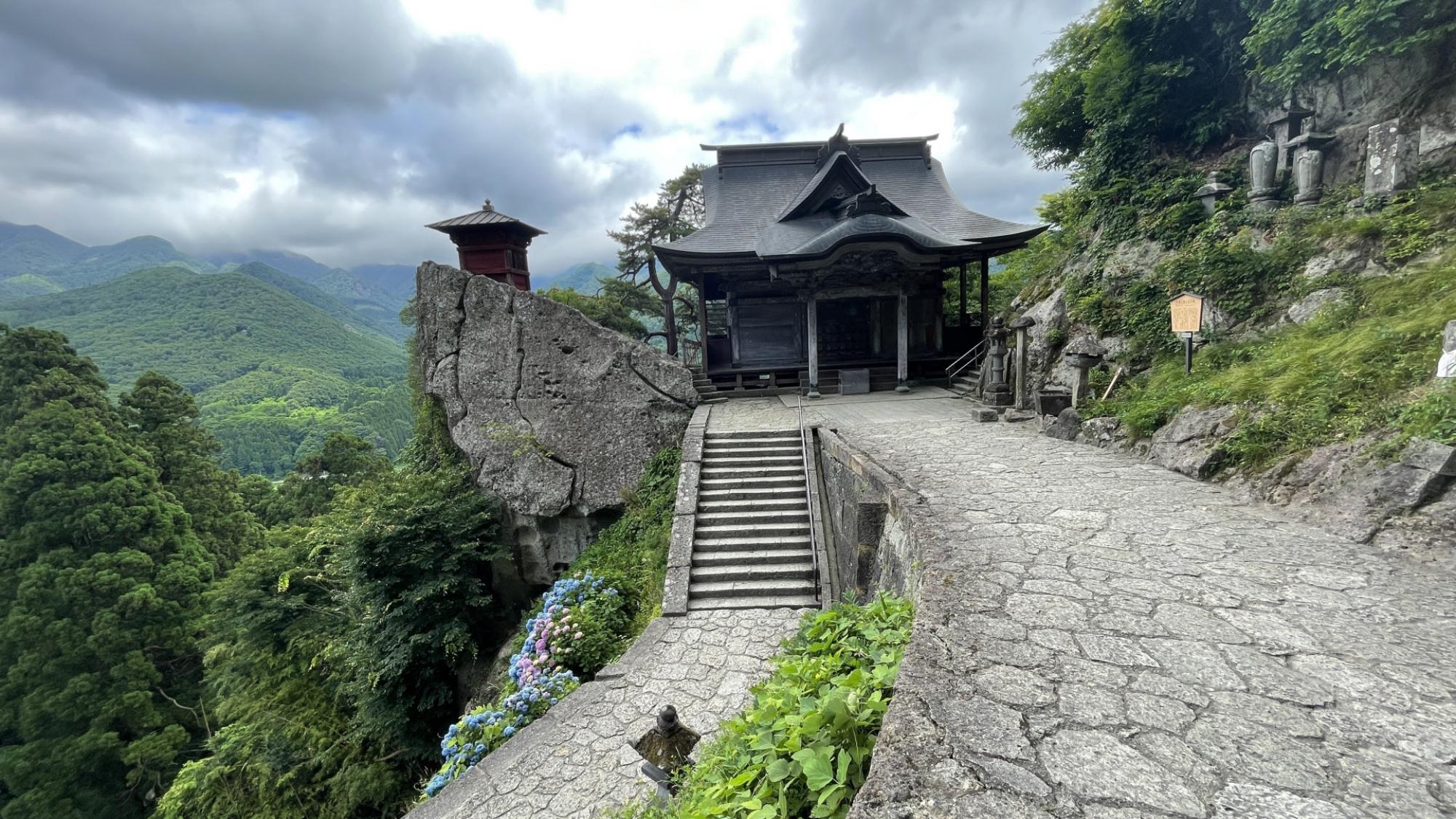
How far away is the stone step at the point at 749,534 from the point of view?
761 cm

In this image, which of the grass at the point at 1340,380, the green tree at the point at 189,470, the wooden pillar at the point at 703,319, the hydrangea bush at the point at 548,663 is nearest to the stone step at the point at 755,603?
the hydrangea bush at the point at 548,663

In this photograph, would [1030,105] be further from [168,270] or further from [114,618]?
[168,270]

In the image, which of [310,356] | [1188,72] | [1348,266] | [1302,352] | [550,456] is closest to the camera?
[1302,352]

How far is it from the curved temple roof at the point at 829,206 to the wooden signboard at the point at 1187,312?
6.24 meters

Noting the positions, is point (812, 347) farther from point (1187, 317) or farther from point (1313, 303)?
point (1313, 303)

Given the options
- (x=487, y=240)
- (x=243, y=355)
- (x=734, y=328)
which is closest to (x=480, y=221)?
(x=487, y=240)

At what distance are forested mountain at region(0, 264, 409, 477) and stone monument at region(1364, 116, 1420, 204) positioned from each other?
55507 mm

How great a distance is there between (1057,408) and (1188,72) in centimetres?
735

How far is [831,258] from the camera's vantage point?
12750 millimetres

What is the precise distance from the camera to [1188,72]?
33.3 feet

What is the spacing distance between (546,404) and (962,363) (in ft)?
35.7

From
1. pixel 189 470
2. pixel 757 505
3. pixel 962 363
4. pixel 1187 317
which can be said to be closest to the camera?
pixel 1187 317

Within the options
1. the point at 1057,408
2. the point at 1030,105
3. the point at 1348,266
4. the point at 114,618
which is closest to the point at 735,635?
the point at 1057,408

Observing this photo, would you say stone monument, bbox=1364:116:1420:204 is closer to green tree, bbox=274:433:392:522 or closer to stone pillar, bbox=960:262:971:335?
stone pillar, bbox=960:262:971:335
